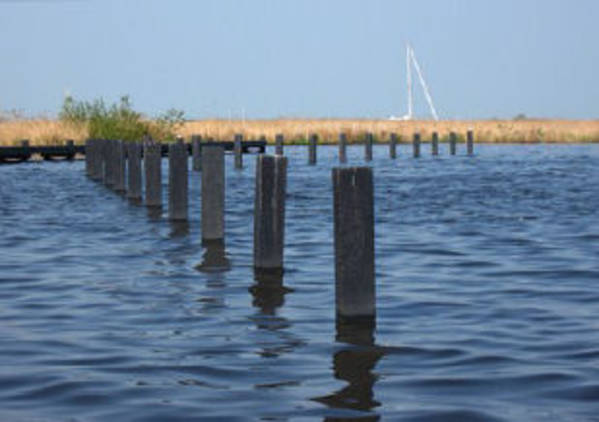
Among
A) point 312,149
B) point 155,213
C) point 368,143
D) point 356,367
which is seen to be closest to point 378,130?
point 368,143

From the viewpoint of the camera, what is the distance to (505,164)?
3925 centimetres

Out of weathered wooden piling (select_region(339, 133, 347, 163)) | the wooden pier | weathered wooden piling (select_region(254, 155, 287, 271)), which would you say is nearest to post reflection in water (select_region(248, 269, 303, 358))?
weathered wooden piling (select_region(254, 155, 287, 271))

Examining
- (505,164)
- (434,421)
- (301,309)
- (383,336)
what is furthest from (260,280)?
(505,164)

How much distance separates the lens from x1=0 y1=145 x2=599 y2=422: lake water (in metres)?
5.85

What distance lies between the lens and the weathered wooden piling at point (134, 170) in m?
19.7

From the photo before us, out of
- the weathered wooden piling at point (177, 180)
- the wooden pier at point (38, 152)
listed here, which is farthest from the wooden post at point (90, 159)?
the weathered wooden piling at point (177, 180)

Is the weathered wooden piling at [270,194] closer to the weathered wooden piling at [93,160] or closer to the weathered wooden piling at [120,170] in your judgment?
the weathered wooden piling at [120,170]

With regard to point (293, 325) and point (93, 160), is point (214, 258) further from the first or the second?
point (93, 160)

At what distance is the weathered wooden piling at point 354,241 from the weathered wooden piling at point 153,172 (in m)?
9.99

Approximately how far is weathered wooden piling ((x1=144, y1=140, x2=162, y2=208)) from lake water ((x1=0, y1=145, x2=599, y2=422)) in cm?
90

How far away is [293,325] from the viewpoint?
830 centimetres

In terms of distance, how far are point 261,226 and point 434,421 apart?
5029 mm

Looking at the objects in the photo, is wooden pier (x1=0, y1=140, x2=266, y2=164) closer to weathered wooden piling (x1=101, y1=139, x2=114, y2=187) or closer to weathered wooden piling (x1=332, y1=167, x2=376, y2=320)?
weathered wooden piling (x1=101, y1=139, x2=114, y2=187)

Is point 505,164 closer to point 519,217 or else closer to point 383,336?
point 519,217
